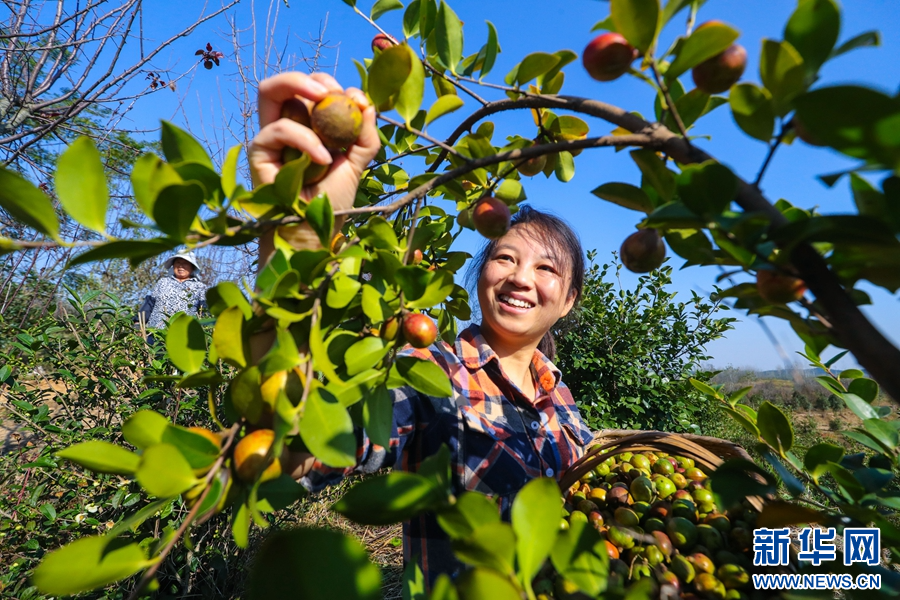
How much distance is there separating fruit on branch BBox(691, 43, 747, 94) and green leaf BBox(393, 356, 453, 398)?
1.50 feet

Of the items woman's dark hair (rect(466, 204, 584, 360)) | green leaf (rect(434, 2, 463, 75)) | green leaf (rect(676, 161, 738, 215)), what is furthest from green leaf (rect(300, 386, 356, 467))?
woman's dark hair (rect(466, 204, 584, 360))

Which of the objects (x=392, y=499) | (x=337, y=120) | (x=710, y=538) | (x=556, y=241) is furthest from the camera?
(x=556, y=241)

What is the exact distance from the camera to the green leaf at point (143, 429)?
0.46 m

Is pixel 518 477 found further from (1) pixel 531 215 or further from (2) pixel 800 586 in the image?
(1) pixel 531 215

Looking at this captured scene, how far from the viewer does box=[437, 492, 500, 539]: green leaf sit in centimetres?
37

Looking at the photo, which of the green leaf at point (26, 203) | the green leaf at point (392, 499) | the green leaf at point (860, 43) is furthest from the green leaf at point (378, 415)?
the green leaf at point (860, 43)

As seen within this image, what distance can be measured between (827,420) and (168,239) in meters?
10.1

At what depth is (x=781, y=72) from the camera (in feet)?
1.34

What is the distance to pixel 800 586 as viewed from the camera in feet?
2.11

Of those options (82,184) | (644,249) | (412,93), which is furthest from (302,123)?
(644,249)

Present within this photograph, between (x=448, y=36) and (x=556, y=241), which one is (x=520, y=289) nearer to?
(x=556, y=241)

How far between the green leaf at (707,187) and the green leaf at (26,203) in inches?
21.9

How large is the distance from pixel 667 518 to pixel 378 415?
751 mm

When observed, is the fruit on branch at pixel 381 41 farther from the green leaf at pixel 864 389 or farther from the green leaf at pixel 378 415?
the green leaf at pixel 864 389
